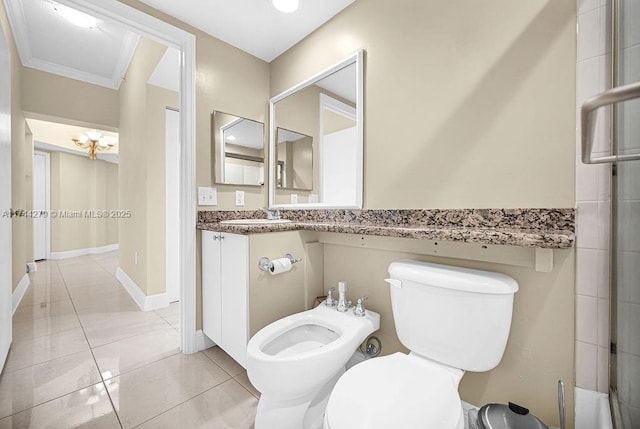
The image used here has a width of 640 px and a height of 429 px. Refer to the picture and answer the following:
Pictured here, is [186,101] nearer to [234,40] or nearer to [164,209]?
[234,40]

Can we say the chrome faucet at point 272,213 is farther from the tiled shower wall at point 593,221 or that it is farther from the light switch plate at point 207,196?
the tiled shower wall at point 593,221

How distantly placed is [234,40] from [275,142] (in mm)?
770

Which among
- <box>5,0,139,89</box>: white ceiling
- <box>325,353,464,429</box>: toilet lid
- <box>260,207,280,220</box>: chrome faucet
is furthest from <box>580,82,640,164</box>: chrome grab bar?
<box>5,0,139,89</box>: white ceiling

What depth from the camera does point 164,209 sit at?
266 centimetres

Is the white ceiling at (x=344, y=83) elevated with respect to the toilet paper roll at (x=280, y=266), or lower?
elevated

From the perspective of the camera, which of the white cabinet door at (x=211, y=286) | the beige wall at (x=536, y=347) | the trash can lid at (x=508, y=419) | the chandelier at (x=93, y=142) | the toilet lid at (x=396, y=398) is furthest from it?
the chandelier at (x=93, y=142)

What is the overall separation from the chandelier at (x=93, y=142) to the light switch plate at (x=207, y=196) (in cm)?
377

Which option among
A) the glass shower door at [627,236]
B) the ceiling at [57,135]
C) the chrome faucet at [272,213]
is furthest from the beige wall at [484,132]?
the ceiling at [57,135]

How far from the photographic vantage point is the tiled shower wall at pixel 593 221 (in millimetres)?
849

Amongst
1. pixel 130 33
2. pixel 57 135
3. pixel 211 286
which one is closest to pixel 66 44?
pixel 130 33

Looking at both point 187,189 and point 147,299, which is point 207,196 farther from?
point 147,299

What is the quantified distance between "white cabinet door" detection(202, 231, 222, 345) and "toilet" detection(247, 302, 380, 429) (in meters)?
0.58

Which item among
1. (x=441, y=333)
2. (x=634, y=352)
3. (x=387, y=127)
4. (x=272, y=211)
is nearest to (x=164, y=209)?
(x=272, y=211)

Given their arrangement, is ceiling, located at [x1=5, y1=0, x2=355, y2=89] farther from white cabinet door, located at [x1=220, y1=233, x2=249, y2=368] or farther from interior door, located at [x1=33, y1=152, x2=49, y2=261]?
interior door, located at [x1=33, y1=152, x2=49, y2=261]
